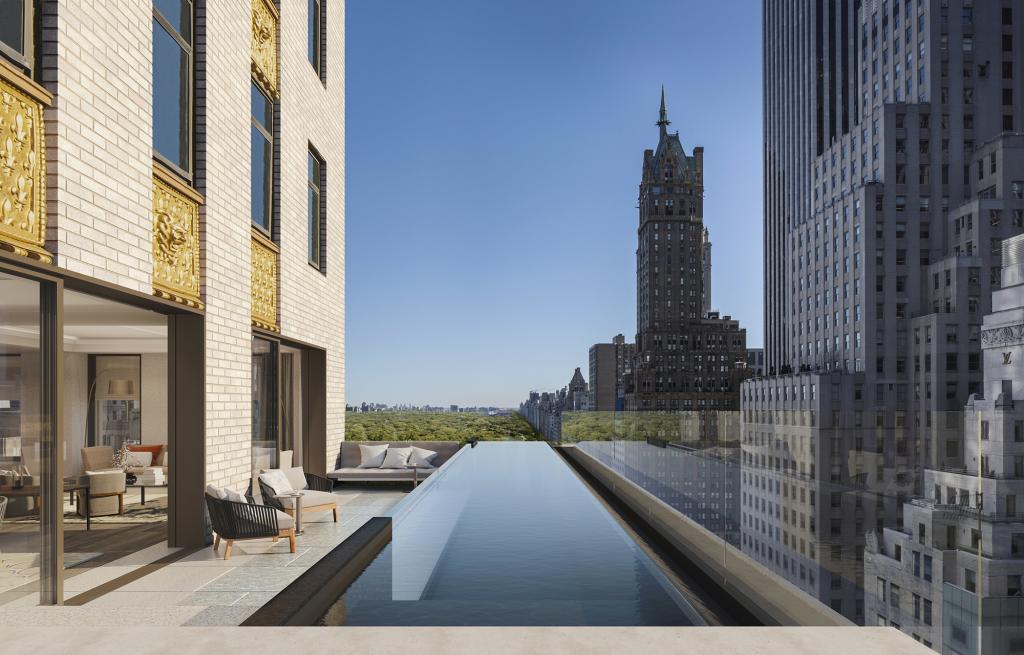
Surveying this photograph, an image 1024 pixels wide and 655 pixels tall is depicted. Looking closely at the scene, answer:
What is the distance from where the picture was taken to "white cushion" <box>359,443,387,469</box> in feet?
37.8

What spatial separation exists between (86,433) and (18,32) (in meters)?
9.08

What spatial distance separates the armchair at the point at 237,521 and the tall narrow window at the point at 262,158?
3.54 m

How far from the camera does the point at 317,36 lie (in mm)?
11297

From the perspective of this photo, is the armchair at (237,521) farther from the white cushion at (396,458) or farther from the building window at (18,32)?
the white cushion at (396,458)

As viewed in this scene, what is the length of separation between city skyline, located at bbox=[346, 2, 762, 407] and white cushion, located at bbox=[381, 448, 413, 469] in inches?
209

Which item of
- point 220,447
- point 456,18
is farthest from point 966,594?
point 456,18

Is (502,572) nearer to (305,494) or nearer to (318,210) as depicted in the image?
(305,494)

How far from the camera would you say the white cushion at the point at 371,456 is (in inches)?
453

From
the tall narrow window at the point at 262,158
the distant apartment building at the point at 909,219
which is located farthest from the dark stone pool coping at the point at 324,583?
the distant apartment building at the point at 909,219

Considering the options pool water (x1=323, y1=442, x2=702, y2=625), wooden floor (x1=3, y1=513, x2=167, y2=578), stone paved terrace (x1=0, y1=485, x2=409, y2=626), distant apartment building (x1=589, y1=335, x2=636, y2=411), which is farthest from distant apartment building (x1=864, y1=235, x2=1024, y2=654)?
distant apartment building (x1=589, y1=335, x2=636, y2=411)

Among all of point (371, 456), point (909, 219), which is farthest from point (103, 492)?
point (909, 219)

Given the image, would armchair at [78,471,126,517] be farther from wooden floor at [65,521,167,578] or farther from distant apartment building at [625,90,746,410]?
distant apartment building at [625,90,746,410]

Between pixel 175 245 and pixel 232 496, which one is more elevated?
pixel 175 245

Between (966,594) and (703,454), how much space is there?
15.5ft
